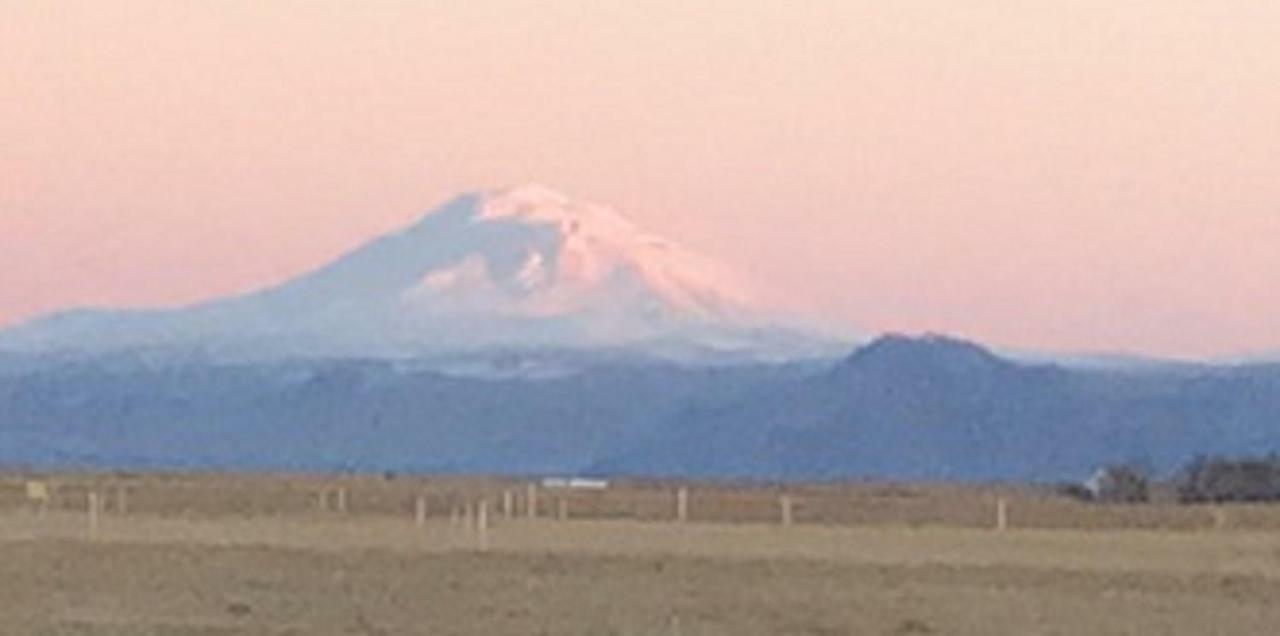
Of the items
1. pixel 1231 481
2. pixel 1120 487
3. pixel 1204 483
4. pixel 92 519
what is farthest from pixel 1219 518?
pixel 1231 481

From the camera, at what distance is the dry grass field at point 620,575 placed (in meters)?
44.5

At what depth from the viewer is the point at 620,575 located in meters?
55.6

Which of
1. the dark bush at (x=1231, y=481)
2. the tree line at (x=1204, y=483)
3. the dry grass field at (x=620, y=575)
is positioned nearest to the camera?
the dry grass field at (x=620, y=575)

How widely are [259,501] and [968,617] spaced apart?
67.2m

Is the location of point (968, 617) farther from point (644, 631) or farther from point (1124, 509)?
point (1124, 509)

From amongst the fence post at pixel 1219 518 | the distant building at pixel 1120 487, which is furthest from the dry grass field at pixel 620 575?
the distant building at pixel 1120 487

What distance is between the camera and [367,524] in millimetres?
86938

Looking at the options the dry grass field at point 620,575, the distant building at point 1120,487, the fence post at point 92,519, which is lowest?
the dry grass field at point 620,575

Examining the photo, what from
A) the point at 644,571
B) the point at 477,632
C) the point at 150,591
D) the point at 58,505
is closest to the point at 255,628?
the point at 477,632

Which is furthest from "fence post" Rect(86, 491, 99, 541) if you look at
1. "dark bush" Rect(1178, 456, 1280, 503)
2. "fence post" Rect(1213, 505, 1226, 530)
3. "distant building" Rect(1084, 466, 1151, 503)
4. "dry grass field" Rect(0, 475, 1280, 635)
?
"dark bush" Rect(1178, 456, 1280, 503)

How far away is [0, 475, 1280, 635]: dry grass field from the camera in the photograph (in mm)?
44469

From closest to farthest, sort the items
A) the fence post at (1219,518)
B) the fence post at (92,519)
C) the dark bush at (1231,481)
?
the fence post at (92,519), the fence post at (1219,518), the dark bush at (1231,481)

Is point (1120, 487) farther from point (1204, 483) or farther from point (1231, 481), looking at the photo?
point (1231, 481)

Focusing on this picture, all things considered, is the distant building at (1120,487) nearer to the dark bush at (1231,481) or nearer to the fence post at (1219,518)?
the dark bush at (1231,481)
